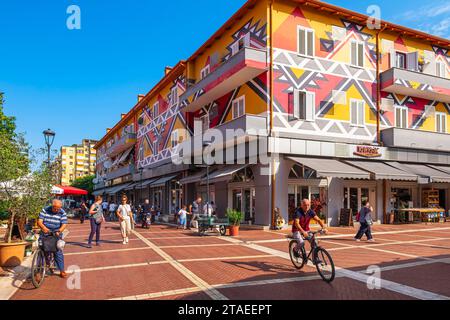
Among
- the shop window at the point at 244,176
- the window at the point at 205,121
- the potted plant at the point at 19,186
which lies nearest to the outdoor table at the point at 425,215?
the shop window at the point at 244,176

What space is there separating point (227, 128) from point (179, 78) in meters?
11.8

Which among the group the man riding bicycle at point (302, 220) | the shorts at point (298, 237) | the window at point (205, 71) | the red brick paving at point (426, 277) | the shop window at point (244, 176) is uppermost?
the window at point (205, 71)

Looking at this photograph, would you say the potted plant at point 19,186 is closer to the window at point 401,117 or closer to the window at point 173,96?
the window at point 173,96

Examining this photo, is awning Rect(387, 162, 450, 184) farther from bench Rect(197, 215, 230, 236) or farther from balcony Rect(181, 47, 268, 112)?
bench Rect(197, 215, 230, 236)

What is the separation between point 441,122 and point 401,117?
4114 millimetres

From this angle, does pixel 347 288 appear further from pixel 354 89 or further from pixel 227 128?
pixel 354 89

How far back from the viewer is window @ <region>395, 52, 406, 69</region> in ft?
76.4

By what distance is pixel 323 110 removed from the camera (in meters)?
20.0

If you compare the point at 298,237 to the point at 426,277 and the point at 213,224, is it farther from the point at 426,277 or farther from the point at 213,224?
the point at 213,224

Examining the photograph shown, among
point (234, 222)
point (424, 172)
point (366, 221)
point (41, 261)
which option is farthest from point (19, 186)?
point (424, 172)

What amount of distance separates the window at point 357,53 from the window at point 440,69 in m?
7.48

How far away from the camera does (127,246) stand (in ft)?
41.3

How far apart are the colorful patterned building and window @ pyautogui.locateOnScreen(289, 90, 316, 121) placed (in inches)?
2.2

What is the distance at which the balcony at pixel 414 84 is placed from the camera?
70.7ft
